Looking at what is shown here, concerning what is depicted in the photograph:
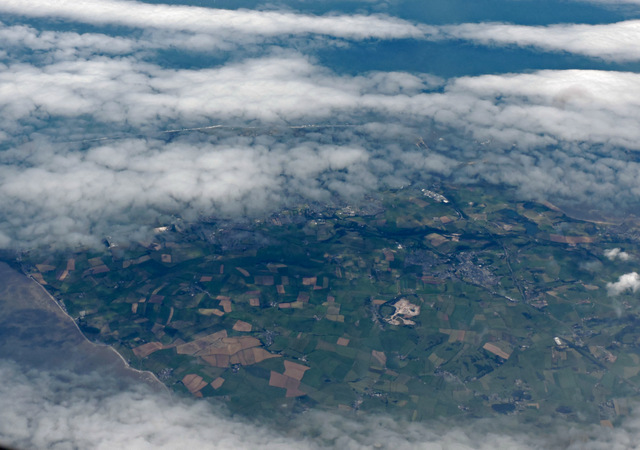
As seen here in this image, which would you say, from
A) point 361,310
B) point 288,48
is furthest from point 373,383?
point 288,48

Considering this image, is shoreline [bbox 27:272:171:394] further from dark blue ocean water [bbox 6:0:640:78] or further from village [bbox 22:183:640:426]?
dark blue ocean water [bbox 6:0:640:78]

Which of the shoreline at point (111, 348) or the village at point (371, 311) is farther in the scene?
the village at point (371, 311)

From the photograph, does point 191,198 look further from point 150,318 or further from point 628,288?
point 628,288

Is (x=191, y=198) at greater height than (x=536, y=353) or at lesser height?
greater

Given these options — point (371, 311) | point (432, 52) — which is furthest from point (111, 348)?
point (432, 52)

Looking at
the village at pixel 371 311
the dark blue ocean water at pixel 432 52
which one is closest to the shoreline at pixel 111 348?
the village at pixel 371 311

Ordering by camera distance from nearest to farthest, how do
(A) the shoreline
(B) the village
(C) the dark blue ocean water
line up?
(A) the shoreline → (B) the village → (C) the dark blue ocean water

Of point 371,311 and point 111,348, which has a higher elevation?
point 371,311

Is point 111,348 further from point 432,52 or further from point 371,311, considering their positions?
point 432,52

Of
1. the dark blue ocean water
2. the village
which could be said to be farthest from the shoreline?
the dark blue ocean water

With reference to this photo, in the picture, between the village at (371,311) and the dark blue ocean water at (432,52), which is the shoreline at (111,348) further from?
the dark blue ocean water at (432,52)

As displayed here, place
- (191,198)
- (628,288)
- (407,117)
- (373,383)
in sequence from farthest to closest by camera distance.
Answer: (407,117) → (191,198) → (628,288) → (373,383)
